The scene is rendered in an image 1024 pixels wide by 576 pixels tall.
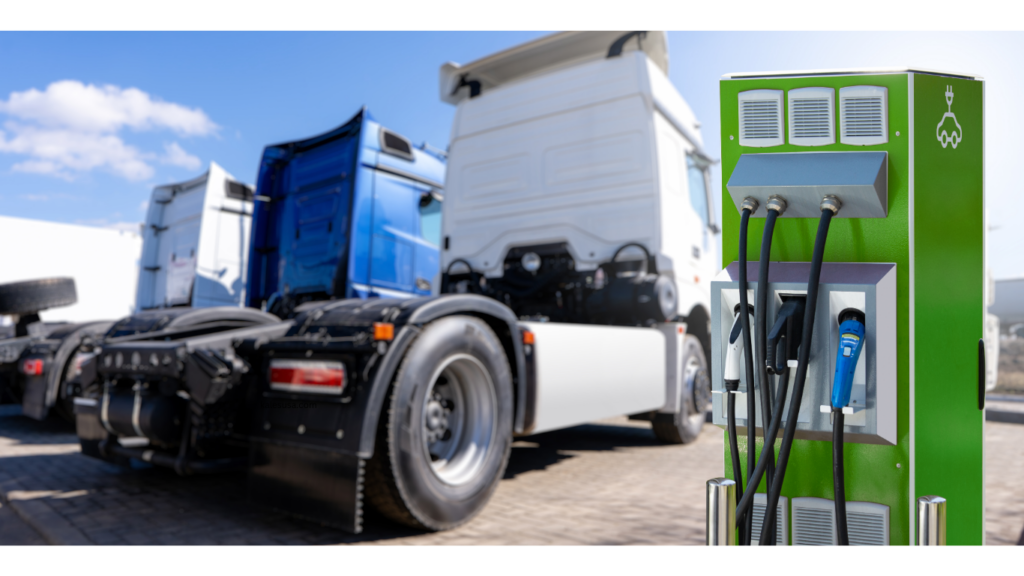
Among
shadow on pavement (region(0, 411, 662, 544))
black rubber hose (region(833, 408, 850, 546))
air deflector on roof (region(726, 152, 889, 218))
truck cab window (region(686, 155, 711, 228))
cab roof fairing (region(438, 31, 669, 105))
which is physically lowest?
shadow on pavement (region(0, 411, 662, 544))

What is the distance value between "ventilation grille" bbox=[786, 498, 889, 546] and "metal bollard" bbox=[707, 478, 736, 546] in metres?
0.22

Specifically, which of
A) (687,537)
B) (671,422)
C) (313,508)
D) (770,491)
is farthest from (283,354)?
(671,422)

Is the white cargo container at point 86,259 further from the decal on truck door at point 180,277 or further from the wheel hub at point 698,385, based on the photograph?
the wheel hub at point 698,385

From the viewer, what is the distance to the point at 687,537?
123 inches

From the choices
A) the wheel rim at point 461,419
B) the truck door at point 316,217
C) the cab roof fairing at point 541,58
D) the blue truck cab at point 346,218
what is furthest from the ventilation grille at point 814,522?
the truck door at point 316,217

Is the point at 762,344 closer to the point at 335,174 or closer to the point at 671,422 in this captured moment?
→ the point at 671,422

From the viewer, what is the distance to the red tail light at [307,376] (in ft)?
9.07

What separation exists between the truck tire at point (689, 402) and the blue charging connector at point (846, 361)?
4188 mm

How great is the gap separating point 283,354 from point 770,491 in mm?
2244

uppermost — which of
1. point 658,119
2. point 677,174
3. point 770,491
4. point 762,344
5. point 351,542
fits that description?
point 658,119

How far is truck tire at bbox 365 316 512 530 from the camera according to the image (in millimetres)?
2820

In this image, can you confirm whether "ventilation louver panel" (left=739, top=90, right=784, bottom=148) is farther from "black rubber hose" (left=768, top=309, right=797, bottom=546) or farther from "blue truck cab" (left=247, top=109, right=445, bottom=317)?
"blue truck cab" (left=247, top=109, right=445, bottom=317)

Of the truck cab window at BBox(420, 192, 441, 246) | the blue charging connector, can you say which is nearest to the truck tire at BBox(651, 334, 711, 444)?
the truck cab window at BBox(420, 192, 441, 246)

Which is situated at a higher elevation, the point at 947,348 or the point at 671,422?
the point at 947,348
